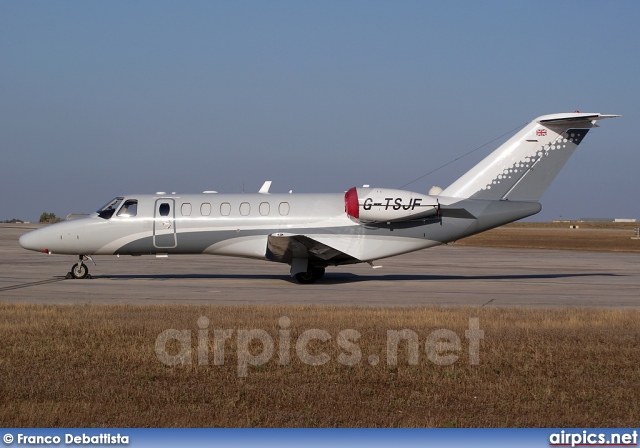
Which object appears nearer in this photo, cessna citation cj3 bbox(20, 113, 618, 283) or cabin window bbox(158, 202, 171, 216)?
cessna citation cj3 bbox(20, 113, 618, 283)

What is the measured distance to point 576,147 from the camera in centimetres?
2014

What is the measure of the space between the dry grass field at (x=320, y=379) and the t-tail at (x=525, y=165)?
8.24m

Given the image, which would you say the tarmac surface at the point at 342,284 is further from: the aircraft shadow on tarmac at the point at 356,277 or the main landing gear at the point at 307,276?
the main landing gear at the point at 307,276

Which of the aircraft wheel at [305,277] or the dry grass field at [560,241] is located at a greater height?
the aircraft wheel at [305,277]

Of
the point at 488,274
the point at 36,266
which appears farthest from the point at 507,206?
the point at 36,266

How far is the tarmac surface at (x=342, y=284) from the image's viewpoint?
16.8m

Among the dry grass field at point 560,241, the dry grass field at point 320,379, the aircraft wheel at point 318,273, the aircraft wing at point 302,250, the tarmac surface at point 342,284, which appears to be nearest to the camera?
the dry grass field at point 320,379

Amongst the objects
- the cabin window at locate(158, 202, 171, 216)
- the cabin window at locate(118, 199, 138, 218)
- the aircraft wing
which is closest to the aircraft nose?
the cabin window at locate(118, 199, 138, 218)

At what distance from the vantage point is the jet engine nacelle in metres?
20.2

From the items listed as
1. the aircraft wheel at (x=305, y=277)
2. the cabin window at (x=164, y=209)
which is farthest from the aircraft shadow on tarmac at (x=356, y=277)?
the cabin window at (x=164, y=209)

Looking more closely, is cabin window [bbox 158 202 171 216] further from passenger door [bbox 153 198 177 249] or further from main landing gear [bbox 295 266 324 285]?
main landing gear [bbox 295 266 324 285]

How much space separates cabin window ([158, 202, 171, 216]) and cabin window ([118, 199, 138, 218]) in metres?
0.77

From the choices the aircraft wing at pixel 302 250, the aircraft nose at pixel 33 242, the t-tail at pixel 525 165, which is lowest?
the aircraft wing at pixel 302 250

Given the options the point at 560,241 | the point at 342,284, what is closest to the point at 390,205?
the point at 342,284
